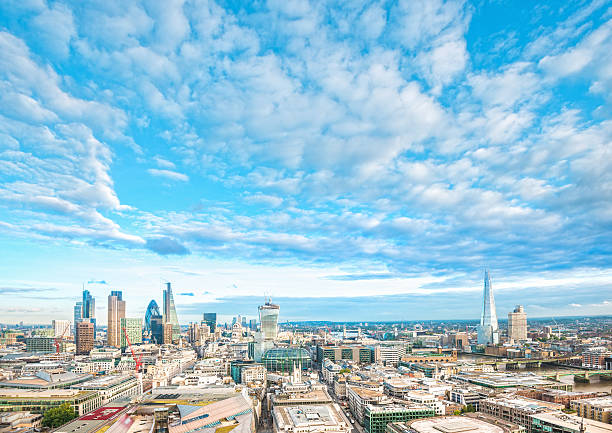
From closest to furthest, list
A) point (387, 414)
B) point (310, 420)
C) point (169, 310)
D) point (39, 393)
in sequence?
point (310, 420)
point (387, 414)
point (39, 393)
point (169, 310)

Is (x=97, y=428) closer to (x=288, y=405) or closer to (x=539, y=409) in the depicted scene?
(x=288, y=405)

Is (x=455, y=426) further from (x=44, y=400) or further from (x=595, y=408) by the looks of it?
(x=44, y=400)

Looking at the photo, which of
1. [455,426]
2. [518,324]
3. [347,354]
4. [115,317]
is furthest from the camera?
[518,324]

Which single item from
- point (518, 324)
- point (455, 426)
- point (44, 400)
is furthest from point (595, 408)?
point (518, 324)

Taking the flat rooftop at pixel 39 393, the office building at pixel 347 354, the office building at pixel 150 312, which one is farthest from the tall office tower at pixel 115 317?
the flat rooftop at pixel 39 393

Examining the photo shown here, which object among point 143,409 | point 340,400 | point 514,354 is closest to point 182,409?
point 143,409

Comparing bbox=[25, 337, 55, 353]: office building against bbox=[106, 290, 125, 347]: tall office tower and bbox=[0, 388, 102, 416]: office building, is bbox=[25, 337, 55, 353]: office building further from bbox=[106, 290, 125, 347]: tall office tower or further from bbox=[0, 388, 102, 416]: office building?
bbox=[0, 388, 102, 416]: office building
